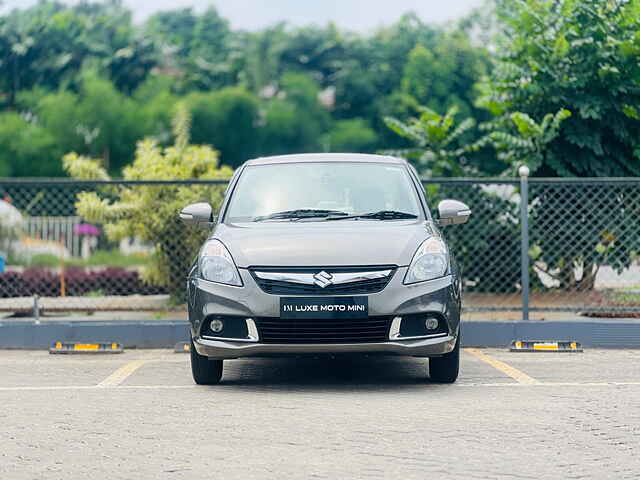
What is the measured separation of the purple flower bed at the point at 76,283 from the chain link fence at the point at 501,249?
0.07 feet

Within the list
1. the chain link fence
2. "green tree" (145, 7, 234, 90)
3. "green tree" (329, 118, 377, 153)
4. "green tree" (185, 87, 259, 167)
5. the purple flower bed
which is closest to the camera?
the chain link fence

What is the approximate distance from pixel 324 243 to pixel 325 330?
592 mm

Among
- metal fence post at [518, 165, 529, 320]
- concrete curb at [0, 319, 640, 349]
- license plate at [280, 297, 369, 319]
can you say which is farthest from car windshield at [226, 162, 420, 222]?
concrete curb at [0, 319, 640, 349]

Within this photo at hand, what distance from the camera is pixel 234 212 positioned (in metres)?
8.43

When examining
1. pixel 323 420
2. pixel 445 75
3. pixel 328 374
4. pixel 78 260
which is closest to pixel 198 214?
pixel 328 374

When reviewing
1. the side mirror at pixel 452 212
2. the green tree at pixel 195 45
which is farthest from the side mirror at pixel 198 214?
the green tree at pixel 195 45

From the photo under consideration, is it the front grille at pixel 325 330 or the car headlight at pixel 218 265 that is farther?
the car headlight at pixel 218 265

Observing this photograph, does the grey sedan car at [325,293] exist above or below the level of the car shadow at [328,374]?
above

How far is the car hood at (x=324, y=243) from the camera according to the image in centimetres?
741

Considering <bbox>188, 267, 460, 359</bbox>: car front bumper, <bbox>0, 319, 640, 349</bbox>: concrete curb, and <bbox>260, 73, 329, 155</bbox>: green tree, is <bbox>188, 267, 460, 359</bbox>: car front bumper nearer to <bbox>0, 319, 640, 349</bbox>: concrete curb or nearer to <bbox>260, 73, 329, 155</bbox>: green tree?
<bbox>0, 319, 640, 349</bbox>: concrete curb

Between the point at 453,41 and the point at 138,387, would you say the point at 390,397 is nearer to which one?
the point at 138,387

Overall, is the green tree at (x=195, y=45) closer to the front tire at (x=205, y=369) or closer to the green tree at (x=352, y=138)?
the green tree at (x=352, y=138)

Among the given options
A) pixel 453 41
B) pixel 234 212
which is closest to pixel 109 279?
pixel 234 212

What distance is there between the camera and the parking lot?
528 cm
